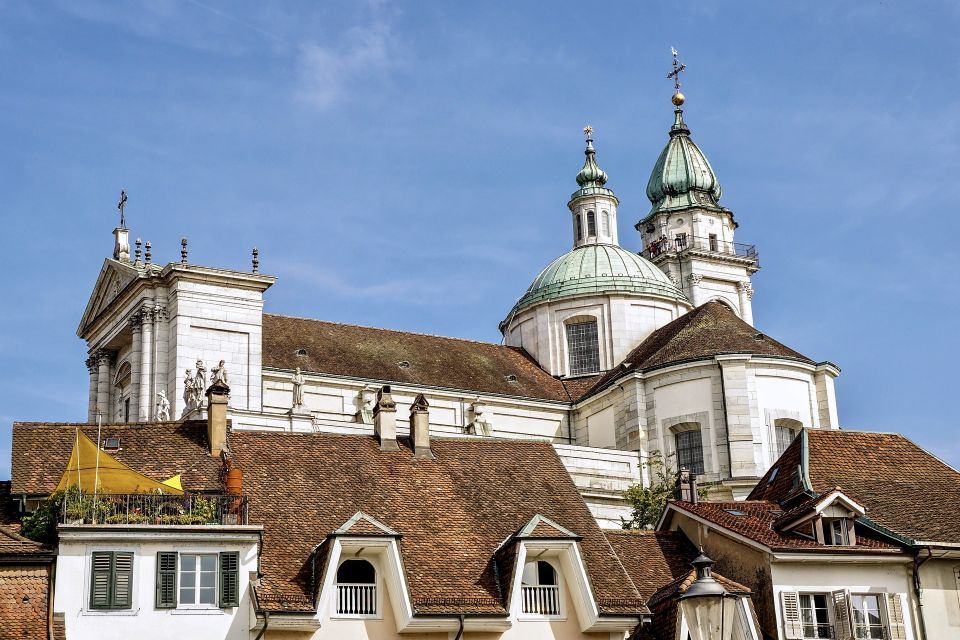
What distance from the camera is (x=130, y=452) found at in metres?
37.6

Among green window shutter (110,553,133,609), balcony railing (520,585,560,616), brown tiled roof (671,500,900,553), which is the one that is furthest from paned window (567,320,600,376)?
green window shutter (110,553,133,609)

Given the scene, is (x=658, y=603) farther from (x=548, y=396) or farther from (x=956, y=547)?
(x=548, y=396)

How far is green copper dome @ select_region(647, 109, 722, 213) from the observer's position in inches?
3927

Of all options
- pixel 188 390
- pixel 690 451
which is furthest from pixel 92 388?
pixel 690 451

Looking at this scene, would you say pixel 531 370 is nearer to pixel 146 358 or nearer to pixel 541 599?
pixel 146 358

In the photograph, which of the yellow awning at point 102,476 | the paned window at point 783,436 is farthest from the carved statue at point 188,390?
the yellow awning at point 102,476

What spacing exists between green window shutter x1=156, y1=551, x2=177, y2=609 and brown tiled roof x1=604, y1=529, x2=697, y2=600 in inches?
466

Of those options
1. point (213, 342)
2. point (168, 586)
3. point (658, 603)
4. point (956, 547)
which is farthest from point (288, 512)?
point (213, 342)

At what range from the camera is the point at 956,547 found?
38812 millimetres

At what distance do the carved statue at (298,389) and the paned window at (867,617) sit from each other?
2942 centimetres

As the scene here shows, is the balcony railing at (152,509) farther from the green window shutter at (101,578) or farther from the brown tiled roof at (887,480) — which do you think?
the brown tiled roof at (887,480)

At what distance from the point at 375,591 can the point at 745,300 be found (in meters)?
67.1

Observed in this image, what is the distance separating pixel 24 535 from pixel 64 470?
2.42 meters

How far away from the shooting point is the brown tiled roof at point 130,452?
119 feet
